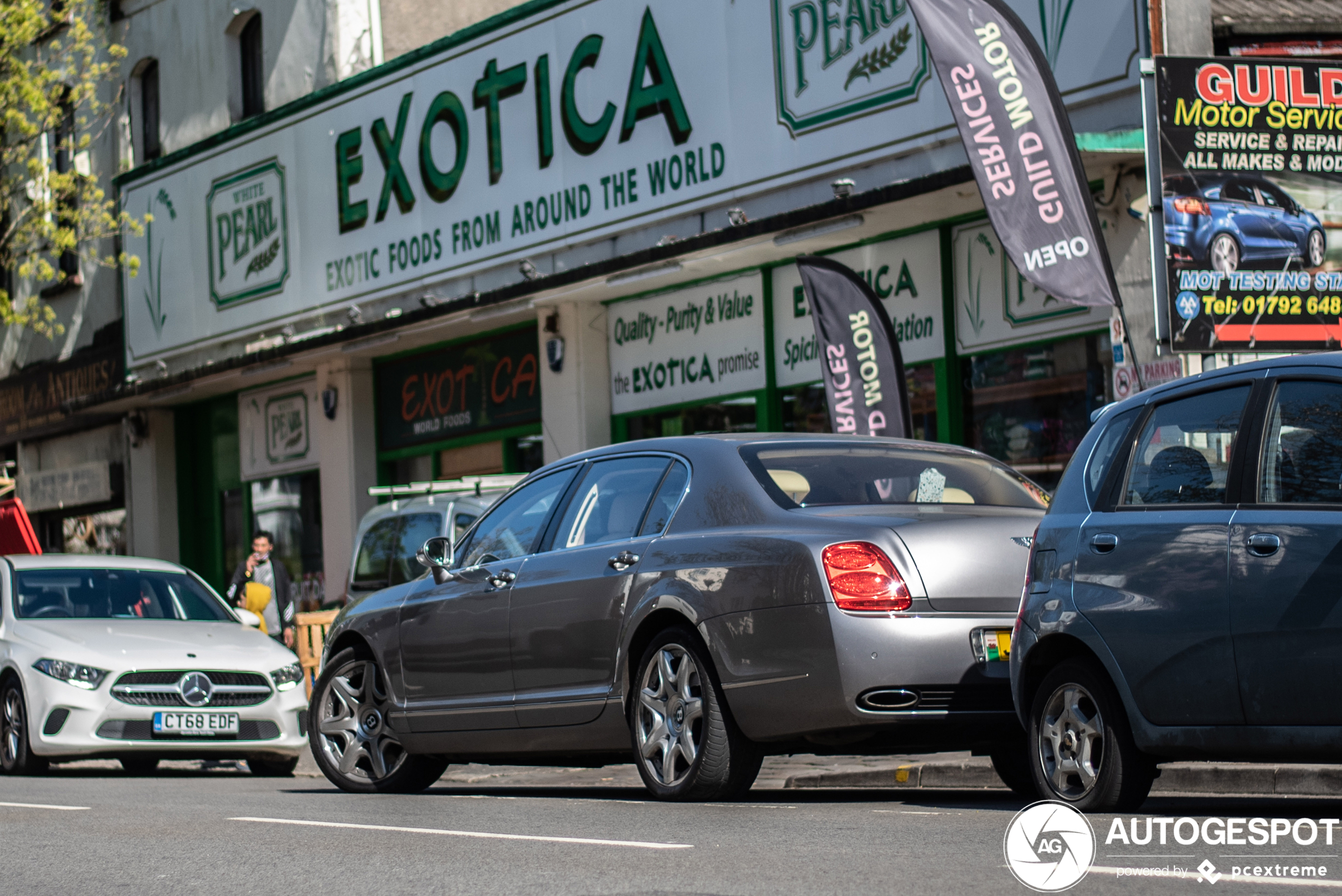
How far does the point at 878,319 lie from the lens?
15.1m

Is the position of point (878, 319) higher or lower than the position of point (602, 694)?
higher

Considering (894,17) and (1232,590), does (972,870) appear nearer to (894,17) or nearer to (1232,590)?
(1232,590)

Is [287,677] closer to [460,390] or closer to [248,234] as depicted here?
[460,390]

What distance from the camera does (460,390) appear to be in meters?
22.7

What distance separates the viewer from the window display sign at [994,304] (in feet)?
50.7

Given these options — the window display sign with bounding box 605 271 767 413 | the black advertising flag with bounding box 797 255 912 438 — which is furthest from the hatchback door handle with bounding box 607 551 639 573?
the window display sign with bounding box 605 271 767 413

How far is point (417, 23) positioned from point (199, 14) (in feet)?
14.1

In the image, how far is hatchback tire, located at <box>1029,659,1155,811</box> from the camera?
6910 millimetres

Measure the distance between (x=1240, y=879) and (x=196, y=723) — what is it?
9.16 m

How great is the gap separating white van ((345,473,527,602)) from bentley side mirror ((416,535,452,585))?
19.5 ft

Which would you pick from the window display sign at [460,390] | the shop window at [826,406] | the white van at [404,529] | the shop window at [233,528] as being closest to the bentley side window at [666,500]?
the white van at [404,529]

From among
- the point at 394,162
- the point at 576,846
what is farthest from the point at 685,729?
the point at 394,162

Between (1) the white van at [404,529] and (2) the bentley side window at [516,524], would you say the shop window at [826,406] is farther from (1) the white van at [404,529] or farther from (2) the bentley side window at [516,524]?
(2) the bentley side window at [516,524]

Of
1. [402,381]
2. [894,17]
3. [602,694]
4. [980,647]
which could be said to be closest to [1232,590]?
[980,647]
